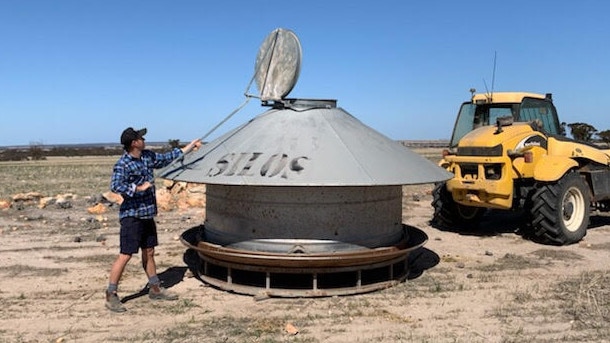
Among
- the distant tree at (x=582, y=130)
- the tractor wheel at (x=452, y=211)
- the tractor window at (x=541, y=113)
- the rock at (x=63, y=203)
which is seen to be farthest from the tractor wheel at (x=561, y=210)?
the distant tree at (x=582, y=130)

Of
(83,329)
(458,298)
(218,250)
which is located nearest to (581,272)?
(458,298)

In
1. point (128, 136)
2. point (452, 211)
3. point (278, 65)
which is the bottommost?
point (452, 211)

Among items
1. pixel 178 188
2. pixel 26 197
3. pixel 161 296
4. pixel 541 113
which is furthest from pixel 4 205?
pixel 541 113

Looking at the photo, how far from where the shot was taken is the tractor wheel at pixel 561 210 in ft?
28.4

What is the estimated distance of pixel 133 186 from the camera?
5.65m

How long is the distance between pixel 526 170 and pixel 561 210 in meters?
0.82

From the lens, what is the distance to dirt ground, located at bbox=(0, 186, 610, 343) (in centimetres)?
497

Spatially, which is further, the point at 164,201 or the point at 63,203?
the point at 63,203

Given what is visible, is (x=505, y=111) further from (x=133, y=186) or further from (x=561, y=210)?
(x=133, y=186)

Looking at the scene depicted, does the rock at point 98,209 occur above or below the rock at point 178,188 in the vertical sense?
below

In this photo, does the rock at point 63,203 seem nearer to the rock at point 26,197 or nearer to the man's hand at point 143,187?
the rock at point 26,197

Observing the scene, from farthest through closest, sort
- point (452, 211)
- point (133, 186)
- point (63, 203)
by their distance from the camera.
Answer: point (63, 203) < point (452, 211) < point (133, 186)

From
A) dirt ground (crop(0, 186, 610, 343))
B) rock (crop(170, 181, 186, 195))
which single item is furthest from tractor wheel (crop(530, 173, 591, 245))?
rock (crop(170, 181, 186, 195))

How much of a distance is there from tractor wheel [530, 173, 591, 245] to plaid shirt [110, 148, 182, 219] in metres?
5.85
